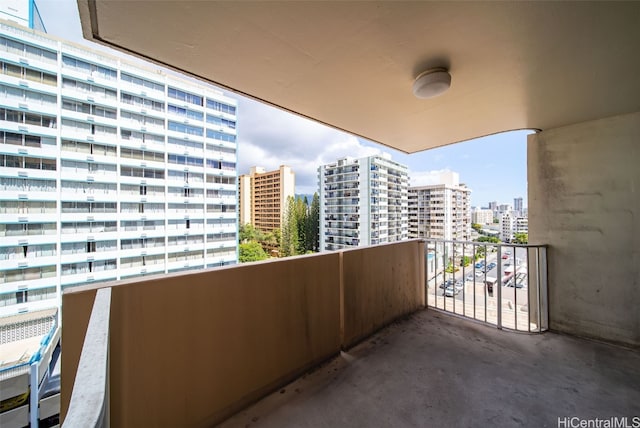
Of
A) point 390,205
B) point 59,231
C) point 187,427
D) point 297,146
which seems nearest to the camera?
point 187,427

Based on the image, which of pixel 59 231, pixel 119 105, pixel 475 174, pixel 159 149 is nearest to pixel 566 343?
pixel 59 231

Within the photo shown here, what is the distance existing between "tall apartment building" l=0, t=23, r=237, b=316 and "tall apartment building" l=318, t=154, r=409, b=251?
41.0 feet

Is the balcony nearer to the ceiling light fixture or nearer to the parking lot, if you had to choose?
the parking lot

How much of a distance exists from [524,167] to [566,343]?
75.7 inches

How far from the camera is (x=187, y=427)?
1.23m

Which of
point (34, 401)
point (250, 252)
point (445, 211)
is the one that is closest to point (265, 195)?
point (250, 252)

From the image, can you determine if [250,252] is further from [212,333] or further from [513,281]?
[212,333]

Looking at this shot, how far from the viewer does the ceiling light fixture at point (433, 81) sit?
1.50 m

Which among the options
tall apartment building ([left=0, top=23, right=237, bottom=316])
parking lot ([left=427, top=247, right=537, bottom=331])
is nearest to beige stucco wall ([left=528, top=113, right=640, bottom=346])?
parking lot ([left=427, top=247, right=537, bottom=331])

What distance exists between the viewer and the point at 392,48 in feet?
4.34

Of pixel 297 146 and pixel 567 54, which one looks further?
pixel 297 146

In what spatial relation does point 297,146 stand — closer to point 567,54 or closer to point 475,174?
point 475,174

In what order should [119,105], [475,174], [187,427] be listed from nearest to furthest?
[187,427]
[119,105]
[475,174]

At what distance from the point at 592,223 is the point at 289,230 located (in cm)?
2875
